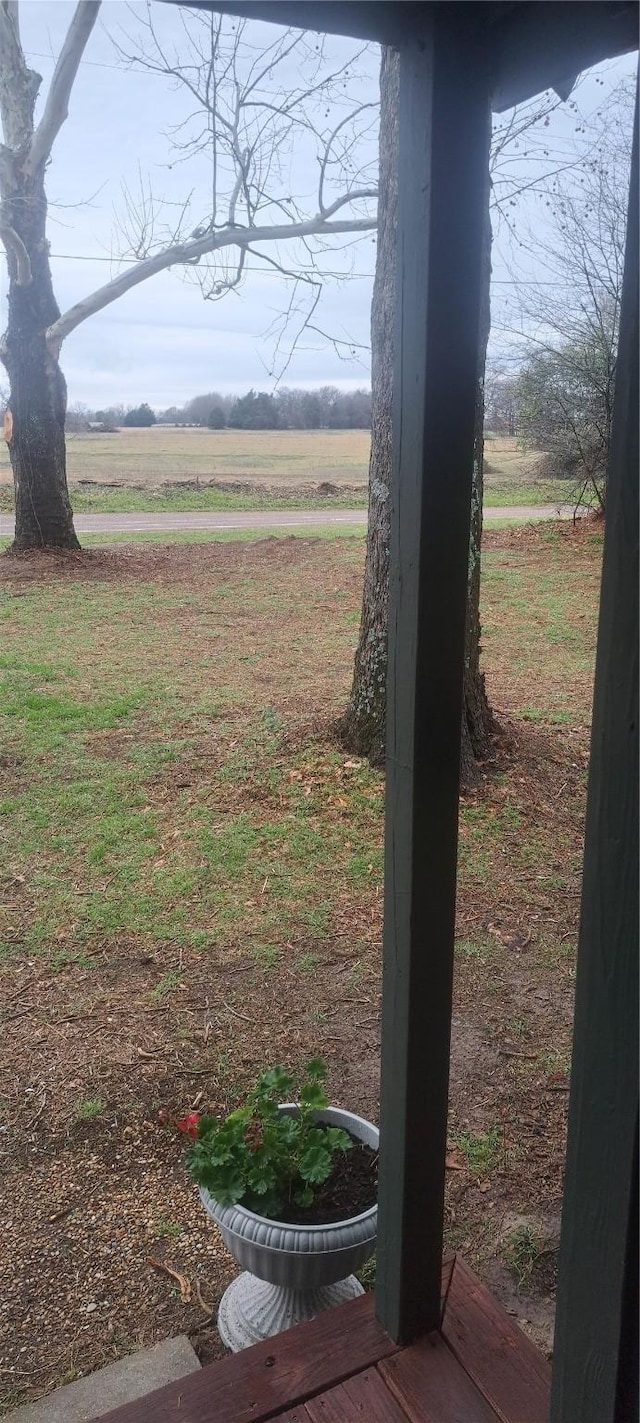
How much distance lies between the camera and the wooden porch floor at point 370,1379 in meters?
1.28

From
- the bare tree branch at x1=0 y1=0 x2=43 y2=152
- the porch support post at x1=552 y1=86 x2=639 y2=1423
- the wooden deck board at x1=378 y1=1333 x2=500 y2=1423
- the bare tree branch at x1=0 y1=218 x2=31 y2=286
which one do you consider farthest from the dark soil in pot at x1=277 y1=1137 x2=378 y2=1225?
the bare tree branch at x1=0 y1=0 x2=43 y2=152

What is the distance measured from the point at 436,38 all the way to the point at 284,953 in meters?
2.59

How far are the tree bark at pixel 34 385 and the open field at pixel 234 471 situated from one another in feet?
18.7

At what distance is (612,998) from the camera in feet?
2.84

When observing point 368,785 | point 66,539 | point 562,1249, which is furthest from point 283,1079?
point 66,539

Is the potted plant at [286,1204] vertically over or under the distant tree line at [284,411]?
under

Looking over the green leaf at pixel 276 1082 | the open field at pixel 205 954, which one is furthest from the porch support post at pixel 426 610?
the open field at pixel 205 954

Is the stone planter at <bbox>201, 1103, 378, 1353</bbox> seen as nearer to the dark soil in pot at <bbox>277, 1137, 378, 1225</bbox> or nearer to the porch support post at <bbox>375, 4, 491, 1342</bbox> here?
the dark soil in pot at <bbox>277, 1137, 378, 1225</bbox>

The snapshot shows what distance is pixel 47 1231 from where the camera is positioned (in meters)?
1.98

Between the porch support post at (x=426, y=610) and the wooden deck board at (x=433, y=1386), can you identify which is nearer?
the porch support post at (x=426, y=610)

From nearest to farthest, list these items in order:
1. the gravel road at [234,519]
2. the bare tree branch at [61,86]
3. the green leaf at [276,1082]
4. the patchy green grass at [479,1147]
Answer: the green leaf at [276,1082]
the patchy green grass at [479,1147]
the bare tree branch at [61,86]
the gravel road at [234,519]

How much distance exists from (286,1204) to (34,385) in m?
9.24

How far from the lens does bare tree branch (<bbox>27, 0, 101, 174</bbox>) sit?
7.65 meters

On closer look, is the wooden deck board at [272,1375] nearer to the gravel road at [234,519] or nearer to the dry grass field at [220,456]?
the gravel road at [234,519]
